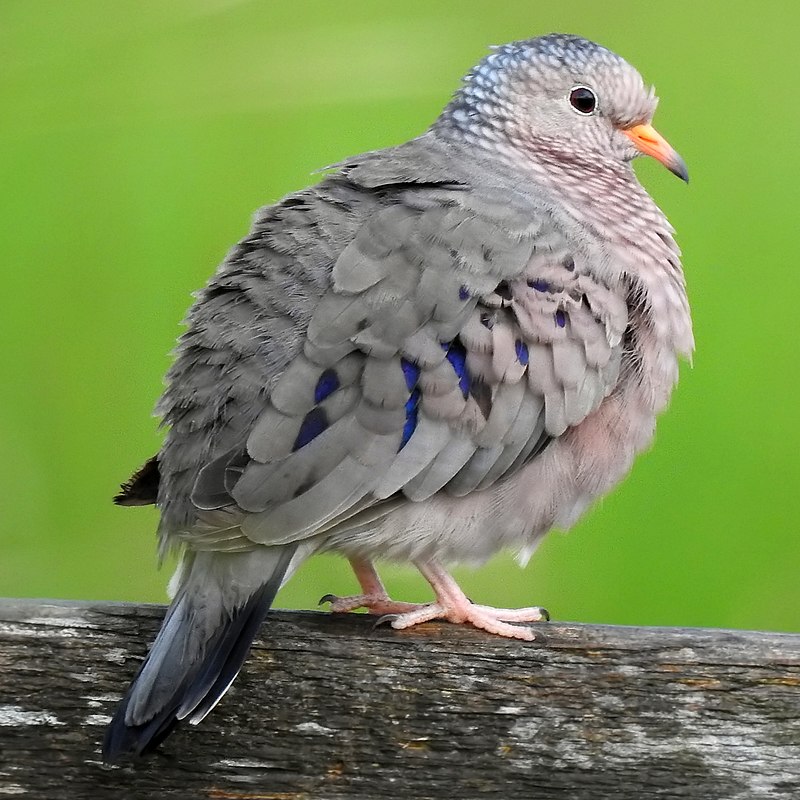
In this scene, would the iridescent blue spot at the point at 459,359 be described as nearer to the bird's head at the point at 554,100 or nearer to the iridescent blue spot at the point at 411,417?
the iridescent blue spot at the point at 411,417

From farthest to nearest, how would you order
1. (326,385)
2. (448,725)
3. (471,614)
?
(471,614) < (326,385) < (448,725)

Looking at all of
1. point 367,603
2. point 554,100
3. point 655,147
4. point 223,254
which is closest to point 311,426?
point 367,603

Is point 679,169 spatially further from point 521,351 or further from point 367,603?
point 367,603

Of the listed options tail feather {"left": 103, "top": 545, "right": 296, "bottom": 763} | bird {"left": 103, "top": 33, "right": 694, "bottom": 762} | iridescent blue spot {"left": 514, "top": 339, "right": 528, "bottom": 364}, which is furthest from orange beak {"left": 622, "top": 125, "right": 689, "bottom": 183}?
tail feather {"left": 103, "top": 545, "right": 296, "bottom": 763}

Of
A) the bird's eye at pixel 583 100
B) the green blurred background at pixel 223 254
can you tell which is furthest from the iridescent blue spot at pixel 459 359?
the green blurred background at pixel 223 254

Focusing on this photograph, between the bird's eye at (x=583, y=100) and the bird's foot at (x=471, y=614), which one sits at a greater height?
the bird's eye at (x=583, y=100)

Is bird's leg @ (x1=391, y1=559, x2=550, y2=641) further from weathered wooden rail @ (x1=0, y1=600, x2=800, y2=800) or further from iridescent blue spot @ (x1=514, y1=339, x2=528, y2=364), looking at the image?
iridescent blue spot @ (x1=514, y1=339, x2=528, y2=364)
